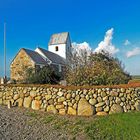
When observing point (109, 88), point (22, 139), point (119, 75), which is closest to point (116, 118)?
point (109, 88)

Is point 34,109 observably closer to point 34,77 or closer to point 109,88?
point 109,88

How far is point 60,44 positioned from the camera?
220 feet

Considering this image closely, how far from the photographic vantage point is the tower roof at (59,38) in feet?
222

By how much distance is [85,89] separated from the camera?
12.2 m

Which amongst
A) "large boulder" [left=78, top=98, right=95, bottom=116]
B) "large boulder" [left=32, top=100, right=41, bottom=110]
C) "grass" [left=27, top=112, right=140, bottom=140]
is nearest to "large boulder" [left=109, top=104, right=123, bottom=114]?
"large boulder" [left=78, top=98, right=95, bottom=116]

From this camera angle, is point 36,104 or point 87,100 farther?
point 36,104

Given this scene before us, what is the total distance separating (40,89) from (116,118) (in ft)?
14.8

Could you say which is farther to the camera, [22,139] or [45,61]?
[45,61]

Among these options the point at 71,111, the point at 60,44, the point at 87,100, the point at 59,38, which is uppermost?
the point at 59,38

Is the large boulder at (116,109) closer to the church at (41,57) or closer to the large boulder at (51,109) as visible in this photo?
the large boulder at (51,109)

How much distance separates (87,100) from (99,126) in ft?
9.60

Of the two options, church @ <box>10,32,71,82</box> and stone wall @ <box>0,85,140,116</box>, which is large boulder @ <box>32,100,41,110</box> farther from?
church @ <box>10,32,71,82</box>

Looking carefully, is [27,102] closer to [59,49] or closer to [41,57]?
[41,57]

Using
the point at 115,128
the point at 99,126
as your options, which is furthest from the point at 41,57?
the point at 115,128
